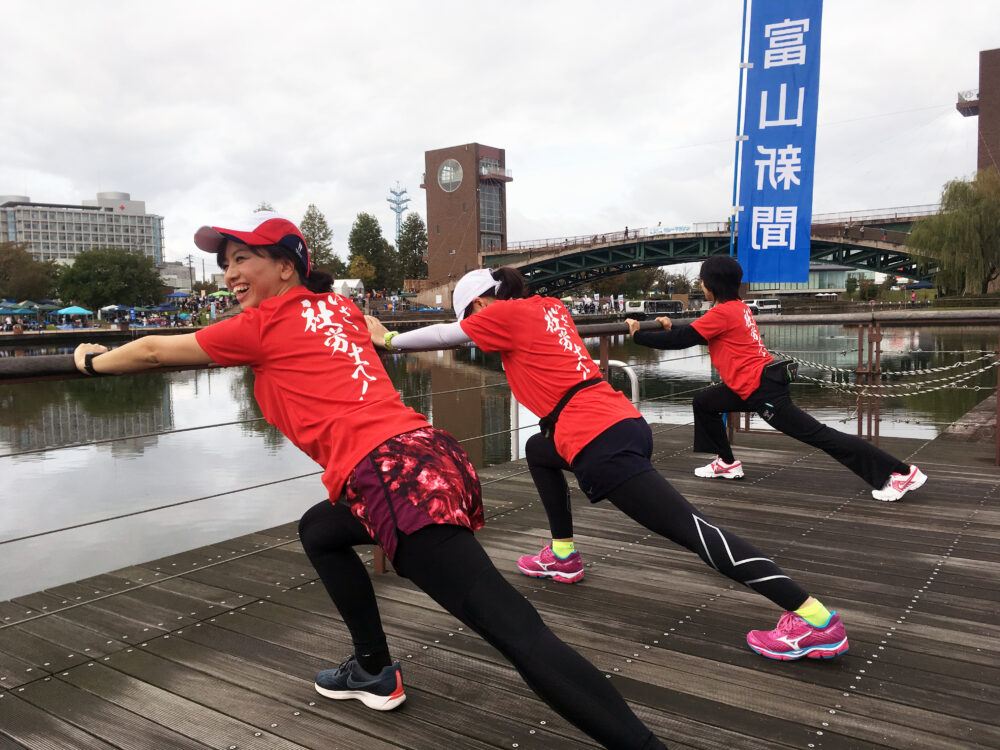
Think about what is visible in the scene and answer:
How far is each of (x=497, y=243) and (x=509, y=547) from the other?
8884cm

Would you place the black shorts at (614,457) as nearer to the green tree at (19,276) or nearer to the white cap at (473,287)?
the white cap at (473,287)

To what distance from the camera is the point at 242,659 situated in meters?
2.58

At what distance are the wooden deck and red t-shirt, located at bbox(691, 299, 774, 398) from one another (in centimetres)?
83

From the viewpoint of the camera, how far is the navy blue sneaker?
2242 millimetres

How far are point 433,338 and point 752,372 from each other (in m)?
2.29

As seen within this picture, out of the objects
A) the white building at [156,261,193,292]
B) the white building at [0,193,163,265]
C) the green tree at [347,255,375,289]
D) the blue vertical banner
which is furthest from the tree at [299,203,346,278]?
the white building at [0,193,163,265]

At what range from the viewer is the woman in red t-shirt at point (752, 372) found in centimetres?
435

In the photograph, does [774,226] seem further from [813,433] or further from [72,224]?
[72,224]

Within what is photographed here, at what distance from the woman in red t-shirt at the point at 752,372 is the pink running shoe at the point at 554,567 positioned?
1.48 meters

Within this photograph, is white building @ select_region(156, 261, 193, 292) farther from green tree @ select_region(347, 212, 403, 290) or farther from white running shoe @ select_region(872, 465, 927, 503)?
white running shoe @ select_region(872, 465, 927, 503)

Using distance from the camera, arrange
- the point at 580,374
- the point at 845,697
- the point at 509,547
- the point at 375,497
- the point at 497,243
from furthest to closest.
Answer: the point at 497,243 → the point at 509,547 → the point at 580,374 → the point at 845,697 → the point at 375,497

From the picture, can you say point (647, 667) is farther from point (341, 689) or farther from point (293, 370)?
point (293, 370)

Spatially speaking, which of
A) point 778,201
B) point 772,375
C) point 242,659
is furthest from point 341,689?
point 778,201

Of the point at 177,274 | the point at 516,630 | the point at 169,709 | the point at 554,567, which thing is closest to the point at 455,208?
the point at 554,567
